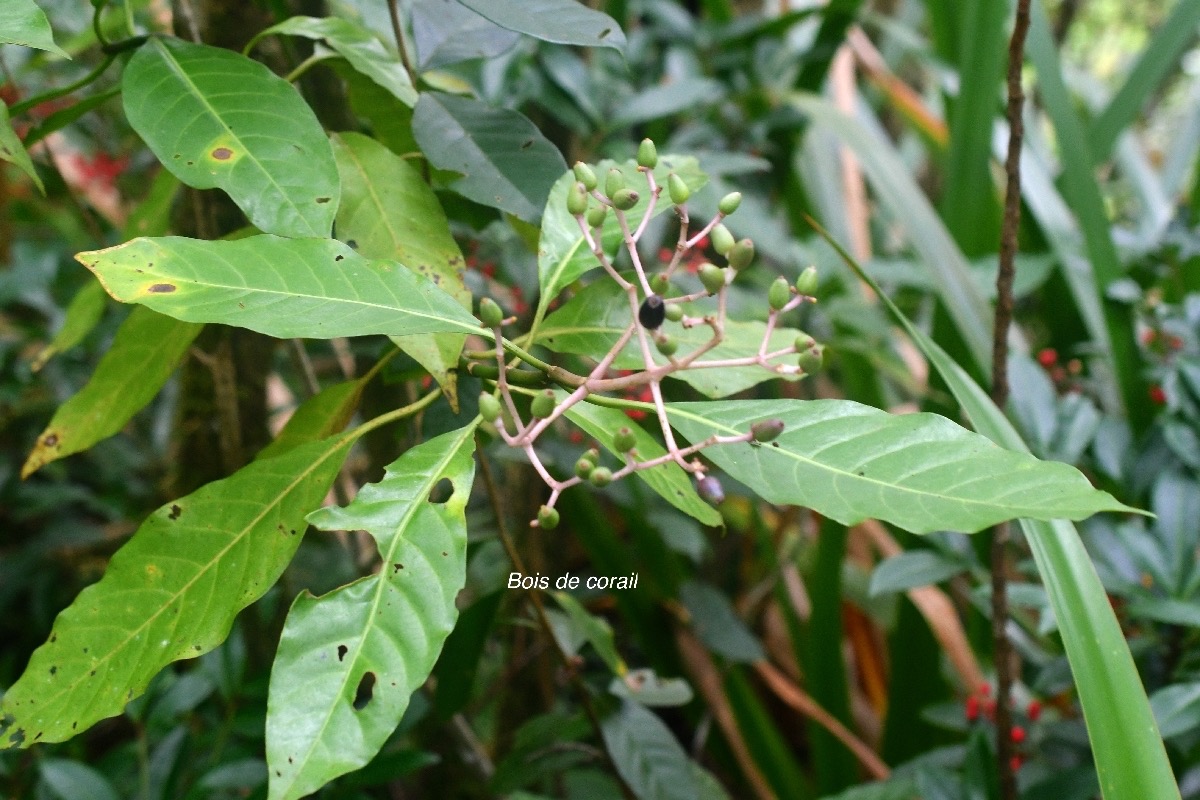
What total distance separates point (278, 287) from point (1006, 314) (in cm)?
47

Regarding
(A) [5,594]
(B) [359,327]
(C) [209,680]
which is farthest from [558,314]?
(A) [5,594]

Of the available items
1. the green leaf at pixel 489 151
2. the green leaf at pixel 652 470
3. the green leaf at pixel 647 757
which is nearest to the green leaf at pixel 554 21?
the green leaf at pixel 489 151

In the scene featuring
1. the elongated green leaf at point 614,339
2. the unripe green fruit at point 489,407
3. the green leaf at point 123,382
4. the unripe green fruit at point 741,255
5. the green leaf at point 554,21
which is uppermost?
the green leaf at point 554,21

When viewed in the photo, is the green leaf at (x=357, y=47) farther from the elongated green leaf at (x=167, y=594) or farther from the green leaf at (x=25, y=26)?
the elongated green leaf at (x=167, y=594)

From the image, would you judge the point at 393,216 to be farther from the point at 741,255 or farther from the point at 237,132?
the point at 741,255

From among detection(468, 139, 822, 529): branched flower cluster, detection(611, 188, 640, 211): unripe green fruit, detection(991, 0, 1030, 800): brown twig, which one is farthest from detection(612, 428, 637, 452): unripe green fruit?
detection(991, 0, 1030, 800): brown twig

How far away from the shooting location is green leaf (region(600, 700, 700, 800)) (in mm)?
704

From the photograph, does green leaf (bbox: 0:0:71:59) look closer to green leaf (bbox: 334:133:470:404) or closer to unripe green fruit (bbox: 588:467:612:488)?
green leaf (bbox: 334:133:470:404)

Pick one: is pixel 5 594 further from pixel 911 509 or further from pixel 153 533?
pixel 911 509

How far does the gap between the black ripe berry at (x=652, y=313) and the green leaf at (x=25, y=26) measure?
282 mm

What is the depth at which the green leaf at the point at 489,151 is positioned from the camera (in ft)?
1.63

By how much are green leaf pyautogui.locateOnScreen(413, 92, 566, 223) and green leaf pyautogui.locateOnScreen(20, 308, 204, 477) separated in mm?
184

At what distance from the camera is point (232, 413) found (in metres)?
0.75

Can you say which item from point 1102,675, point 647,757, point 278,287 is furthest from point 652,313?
point 647,757
